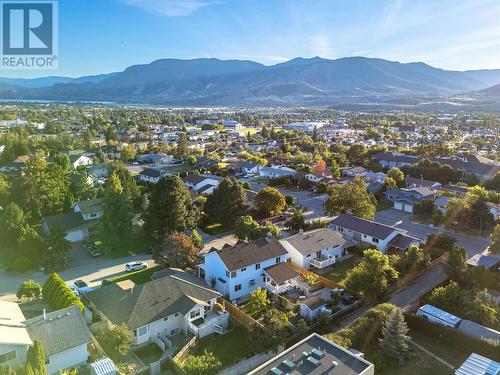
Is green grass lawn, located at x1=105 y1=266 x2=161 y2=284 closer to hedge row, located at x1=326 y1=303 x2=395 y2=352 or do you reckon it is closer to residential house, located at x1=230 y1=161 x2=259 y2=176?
hedge row, located at x1=326 y1=303 x2=395 y2=352

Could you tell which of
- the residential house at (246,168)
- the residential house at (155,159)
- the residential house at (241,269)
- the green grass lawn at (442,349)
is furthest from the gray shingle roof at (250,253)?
the residential house at (155,159)

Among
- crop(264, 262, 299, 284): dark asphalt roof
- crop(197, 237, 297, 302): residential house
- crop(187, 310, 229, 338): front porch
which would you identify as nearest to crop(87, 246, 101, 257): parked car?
crop(197, 237, 297, 302): residential house

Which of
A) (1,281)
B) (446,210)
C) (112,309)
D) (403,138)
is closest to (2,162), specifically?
(1,281)

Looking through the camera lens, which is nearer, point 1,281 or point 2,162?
point 1,281

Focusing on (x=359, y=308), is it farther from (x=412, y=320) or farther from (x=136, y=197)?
(x=136, y=197)

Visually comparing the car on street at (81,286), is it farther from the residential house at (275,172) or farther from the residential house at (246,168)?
the residential house at (246,168)

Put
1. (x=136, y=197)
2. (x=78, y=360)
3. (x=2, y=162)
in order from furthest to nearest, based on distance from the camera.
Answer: (x=2, y=162) < (x=136, y=197) < (x=78, y=360)

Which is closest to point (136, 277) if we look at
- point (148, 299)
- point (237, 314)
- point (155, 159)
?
point (148, 299)
